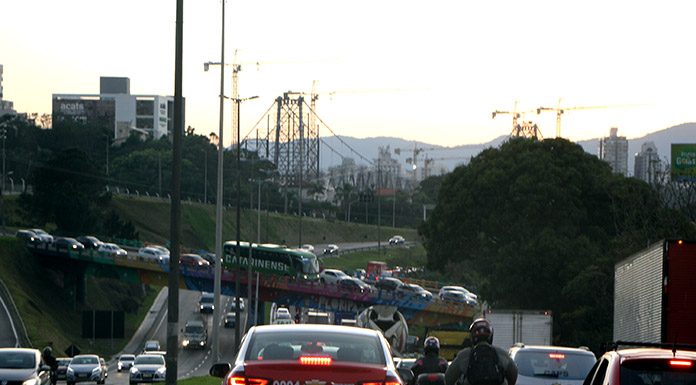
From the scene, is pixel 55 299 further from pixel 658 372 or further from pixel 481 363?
pixel 658 372

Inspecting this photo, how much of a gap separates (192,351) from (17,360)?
6133 cm

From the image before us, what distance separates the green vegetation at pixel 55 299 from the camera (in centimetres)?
8888

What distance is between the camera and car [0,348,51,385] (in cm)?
3122

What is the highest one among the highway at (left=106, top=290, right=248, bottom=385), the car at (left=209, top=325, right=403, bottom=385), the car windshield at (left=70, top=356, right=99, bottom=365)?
the car at (left=209, top=325, right=403, bottom=385)

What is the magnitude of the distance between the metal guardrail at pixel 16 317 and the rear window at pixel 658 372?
6867cm

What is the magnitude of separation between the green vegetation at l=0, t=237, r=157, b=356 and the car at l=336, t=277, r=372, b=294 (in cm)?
1352

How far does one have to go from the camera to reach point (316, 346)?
14320 mm

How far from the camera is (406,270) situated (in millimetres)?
146375

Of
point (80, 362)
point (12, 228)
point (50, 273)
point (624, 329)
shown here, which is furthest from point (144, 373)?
point (12, 228)

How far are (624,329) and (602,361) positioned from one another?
15.6 metres

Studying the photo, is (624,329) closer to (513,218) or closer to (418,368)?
(418,368)

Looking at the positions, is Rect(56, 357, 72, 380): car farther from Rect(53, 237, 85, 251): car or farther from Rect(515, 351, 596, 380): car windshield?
Rect(53, 237, 85, 251): car

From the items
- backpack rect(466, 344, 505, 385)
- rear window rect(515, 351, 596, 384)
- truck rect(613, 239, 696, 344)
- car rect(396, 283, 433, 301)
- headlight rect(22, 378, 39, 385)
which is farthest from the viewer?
car rect(396, 283, 433, 301)

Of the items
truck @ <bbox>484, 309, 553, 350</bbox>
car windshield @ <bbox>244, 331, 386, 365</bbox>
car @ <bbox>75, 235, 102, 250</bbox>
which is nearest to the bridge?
car @ <bbox>75, 235, 102, 250</bbox>
